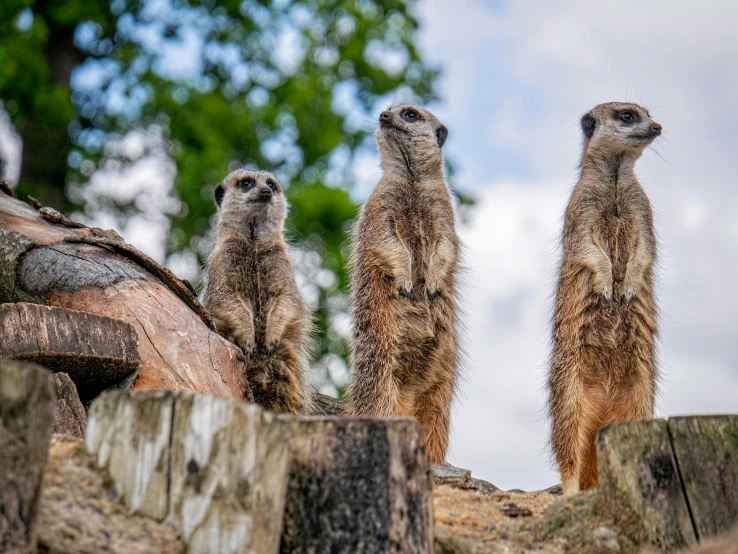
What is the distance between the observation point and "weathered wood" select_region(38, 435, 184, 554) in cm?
219

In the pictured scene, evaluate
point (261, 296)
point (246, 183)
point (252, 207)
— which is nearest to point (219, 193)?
point (246, 183)

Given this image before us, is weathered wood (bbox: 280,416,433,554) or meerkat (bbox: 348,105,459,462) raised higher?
meerkat (bbox: 348,105,459,462)

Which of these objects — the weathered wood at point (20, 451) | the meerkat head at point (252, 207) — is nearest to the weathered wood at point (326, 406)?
the meerkat head at point (252, 207)

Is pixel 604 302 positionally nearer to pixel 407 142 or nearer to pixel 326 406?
pixel 407 142

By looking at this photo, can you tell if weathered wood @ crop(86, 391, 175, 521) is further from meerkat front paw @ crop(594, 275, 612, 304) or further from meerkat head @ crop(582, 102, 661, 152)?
meerkat head @ crop(582, 102, 661, 152)

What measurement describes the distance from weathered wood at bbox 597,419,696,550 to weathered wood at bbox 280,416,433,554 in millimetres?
592

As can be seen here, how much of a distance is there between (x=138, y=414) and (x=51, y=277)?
2.71m

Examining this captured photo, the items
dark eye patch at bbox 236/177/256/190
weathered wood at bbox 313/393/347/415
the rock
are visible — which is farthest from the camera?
dark eye patch at bbox 236/177/256/190

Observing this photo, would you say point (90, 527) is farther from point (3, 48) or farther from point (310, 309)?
point (3, 48)

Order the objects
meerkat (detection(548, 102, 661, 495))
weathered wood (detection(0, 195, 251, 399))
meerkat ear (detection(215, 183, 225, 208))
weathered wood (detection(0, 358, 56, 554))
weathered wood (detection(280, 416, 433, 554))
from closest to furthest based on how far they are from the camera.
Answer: weathered wood (detection(0, 358, 56, 554)), weathered wood (detection(280, 416, 433, 554)), weathered wood (detection(0, 195, 251, 399)), meerkat (detection(548, 102, 661, 495)), meerkat ear (detection(215, 183, 225, 208))

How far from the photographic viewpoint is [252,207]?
6672mm

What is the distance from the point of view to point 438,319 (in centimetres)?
594

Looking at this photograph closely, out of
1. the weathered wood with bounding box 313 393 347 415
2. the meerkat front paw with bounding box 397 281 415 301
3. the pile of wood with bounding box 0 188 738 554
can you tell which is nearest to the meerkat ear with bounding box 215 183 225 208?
the weathered wood with bounding box 313 393 347 415

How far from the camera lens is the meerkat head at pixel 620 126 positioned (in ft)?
18.8
